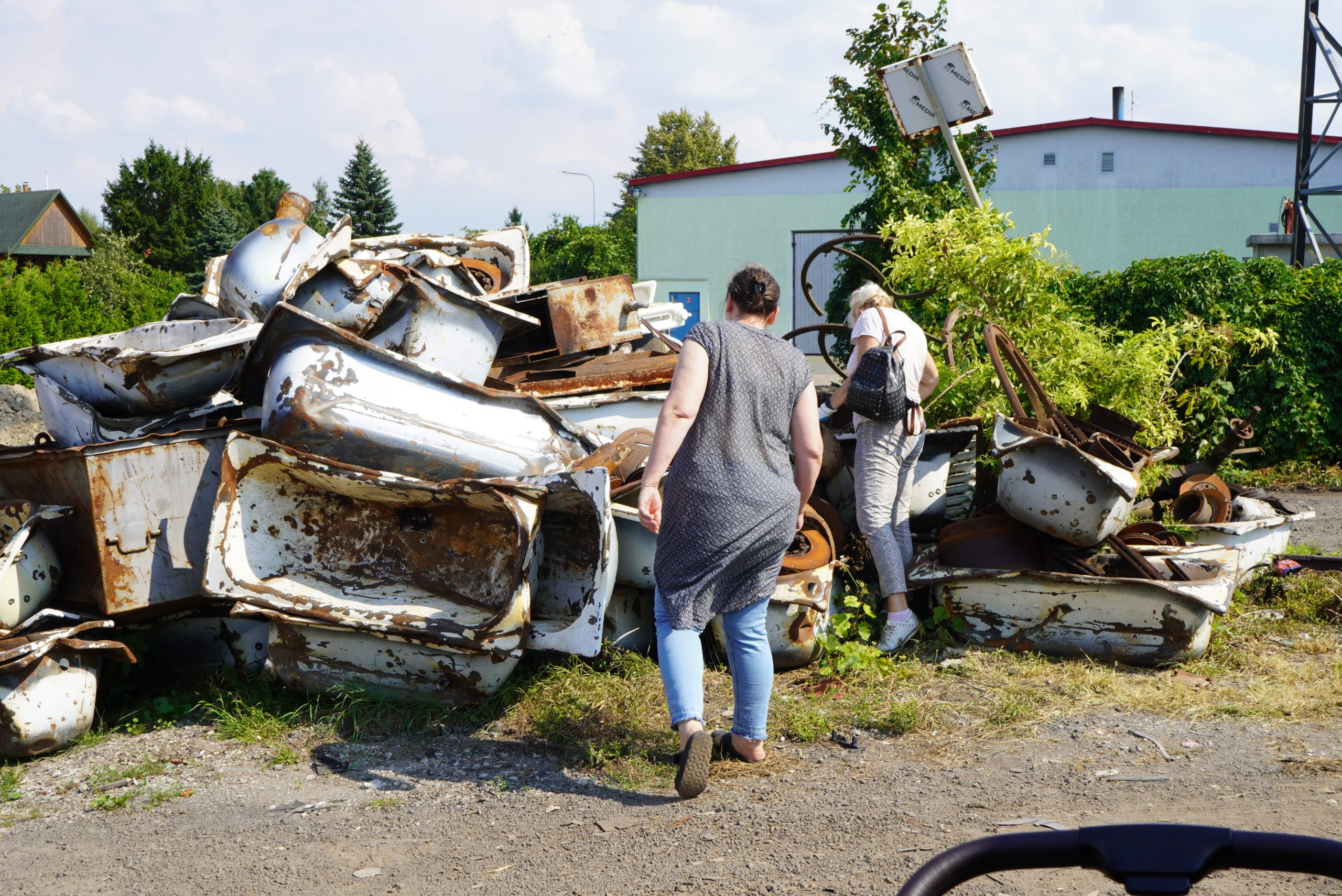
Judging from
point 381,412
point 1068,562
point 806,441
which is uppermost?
point 381,412

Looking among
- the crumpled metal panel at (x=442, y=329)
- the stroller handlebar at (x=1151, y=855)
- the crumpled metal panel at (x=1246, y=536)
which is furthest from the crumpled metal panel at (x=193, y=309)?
the stroller handlebar at (x=1151, y=855)

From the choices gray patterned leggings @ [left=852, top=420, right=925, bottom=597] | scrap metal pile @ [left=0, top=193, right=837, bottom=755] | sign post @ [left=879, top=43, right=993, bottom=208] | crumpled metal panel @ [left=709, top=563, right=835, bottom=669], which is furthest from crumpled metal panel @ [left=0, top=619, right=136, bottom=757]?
sign post @ [left=879, top=43, right=993, bottom=208]

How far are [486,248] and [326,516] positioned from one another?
2.88m

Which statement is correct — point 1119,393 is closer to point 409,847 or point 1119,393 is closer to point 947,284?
point 947,284

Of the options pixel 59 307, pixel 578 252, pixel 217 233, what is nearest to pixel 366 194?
pixel 217 233

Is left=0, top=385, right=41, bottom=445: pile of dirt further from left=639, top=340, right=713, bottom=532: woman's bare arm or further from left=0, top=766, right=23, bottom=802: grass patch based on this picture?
left=639, top=340, right=713, bottom=532: woman's bare arm

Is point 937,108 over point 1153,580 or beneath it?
over

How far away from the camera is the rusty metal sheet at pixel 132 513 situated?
3.81 metres

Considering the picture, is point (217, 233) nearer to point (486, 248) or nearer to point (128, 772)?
point (486, 248)

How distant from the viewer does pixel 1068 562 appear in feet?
14.4

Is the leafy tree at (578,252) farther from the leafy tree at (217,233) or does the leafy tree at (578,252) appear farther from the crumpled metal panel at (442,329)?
the crumpled metal panel at (442,329)

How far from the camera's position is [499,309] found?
4957 millimetres

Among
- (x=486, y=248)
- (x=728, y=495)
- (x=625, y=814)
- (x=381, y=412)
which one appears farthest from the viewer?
(x=486, y=248)

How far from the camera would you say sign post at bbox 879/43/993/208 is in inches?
239
